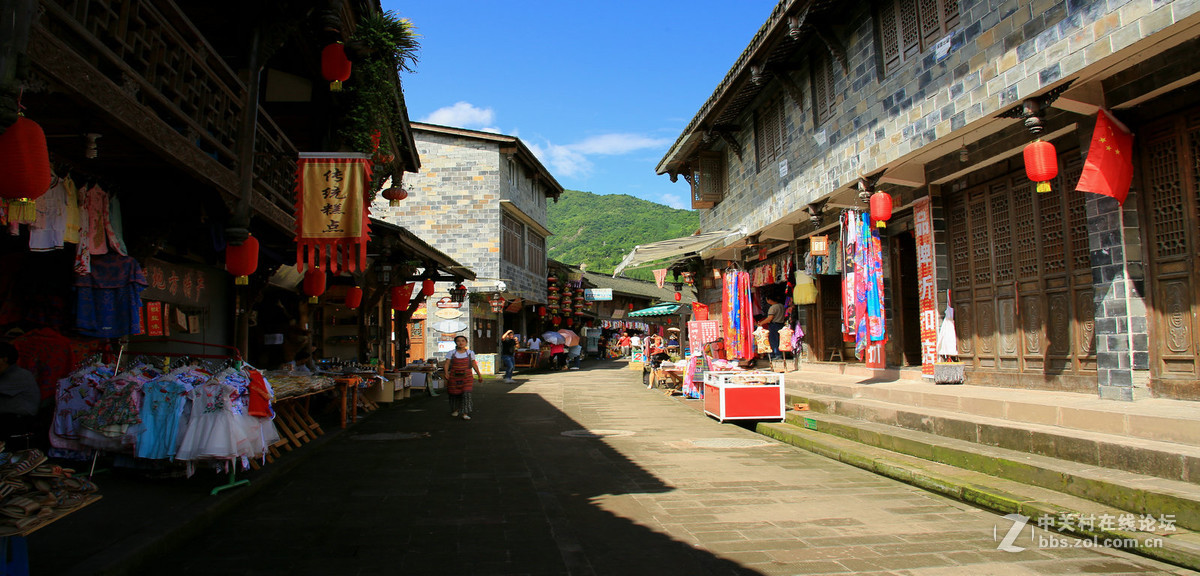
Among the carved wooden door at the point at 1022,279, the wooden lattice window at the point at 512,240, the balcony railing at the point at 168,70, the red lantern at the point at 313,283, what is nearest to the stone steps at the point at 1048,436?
the carved wooden door at the point at 1022,279

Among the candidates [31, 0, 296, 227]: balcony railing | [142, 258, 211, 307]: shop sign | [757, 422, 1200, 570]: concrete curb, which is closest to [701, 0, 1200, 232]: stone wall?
[757, 422, 1200, 570]: concrete curb

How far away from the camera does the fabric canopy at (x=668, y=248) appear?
17.6 m

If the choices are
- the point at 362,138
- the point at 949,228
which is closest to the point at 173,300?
the point at 362,138

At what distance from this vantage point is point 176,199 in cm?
739

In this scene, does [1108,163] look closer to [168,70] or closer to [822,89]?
[822,89]

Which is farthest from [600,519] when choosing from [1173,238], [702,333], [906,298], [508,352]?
[508,352]

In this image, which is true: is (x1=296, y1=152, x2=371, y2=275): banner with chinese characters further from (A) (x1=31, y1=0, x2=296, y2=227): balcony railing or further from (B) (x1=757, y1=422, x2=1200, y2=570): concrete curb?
(B) (x1=757, y1=422, x2=1200, y2=570): concrete curb

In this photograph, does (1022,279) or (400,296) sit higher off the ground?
(400,296)

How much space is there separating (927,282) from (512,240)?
2141 centimetres

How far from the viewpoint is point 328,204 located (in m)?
8.95

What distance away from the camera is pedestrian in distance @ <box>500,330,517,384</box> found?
25.0 metres

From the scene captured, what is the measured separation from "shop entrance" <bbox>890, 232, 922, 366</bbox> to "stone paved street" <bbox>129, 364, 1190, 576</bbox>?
324 cm

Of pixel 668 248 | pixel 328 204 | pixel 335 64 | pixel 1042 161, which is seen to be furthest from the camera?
pixel 668 248

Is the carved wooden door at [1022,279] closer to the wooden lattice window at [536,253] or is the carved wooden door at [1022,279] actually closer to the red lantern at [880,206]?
the red lantern at [880,206]
